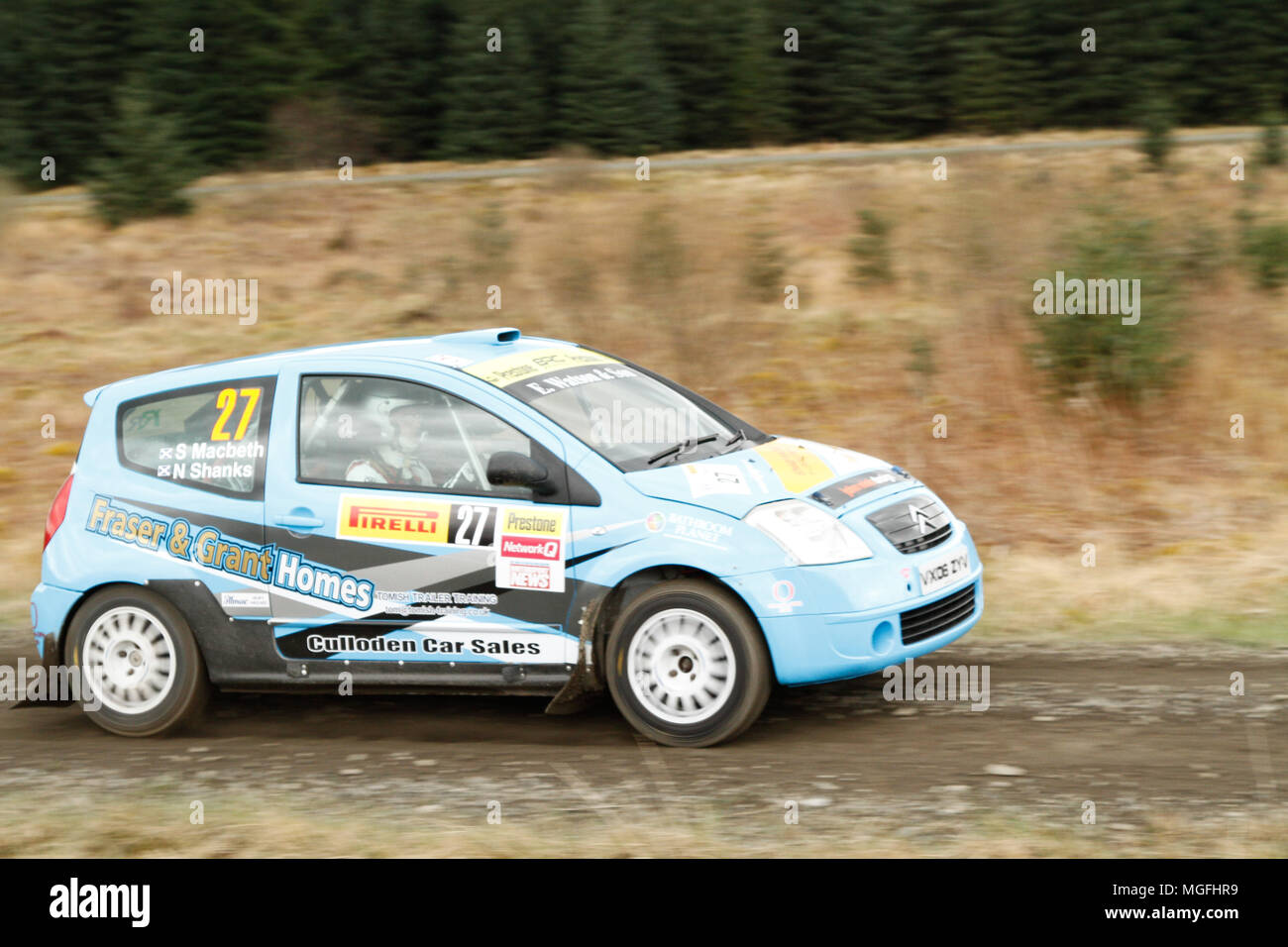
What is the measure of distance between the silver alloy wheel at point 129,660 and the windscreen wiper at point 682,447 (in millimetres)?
2437

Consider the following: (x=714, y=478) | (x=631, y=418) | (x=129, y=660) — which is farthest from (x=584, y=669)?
(x=129, y=660)

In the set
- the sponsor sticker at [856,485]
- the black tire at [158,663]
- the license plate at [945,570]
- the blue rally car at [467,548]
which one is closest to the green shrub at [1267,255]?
the sponsor sticker at [856,485]

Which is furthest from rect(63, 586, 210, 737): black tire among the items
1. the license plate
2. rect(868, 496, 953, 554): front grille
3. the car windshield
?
the license plate

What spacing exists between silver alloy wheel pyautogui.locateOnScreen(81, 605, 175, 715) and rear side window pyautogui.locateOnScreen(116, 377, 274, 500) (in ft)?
2.30

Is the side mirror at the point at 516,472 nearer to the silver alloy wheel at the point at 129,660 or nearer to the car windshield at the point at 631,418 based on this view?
the car windshield at the point at 631,418

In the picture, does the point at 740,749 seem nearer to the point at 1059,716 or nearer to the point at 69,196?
the point at 1059,716

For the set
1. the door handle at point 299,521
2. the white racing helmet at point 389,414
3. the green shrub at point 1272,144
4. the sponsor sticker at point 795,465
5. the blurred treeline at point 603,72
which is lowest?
the door handle at point 299,521

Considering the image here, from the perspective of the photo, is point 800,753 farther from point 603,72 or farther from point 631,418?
point 603,72

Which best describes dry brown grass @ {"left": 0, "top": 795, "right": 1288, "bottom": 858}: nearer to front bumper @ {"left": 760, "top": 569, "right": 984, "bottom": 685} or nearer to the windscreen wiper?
front bumper @ {"left": 760, "top": 569, "right": 984, "bottom": 685}

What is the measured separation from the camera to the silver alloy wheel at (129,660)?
→ 22.2ft

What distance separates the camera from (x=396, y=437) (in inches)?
258

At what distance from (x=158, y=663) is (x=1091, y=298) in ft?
25.9

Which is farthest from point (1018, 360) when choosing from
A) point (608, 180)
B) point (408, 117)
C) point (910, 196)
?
point (408, 117)

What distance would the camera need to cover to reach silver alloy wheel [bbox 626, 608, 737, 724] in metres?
6.10
